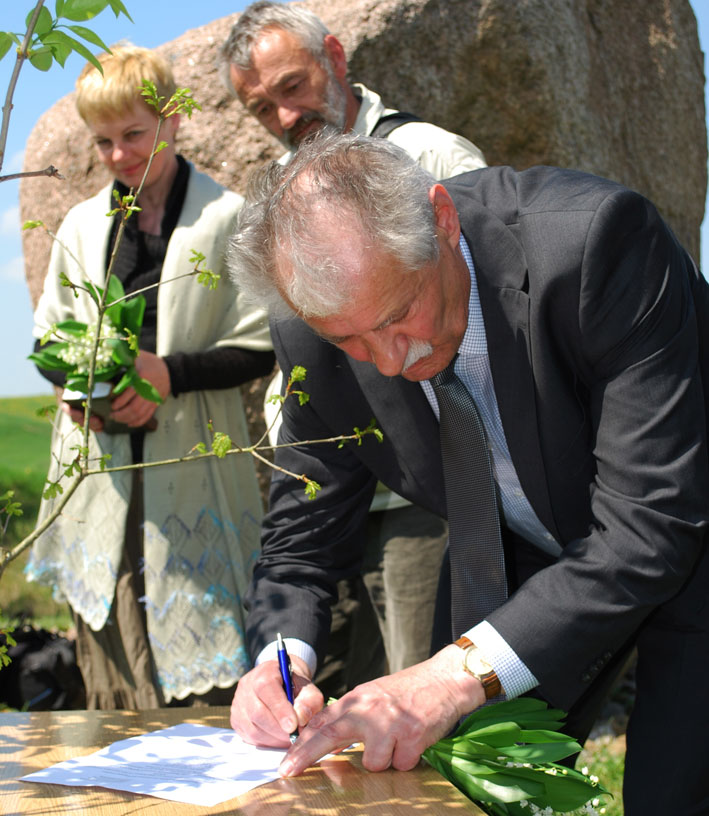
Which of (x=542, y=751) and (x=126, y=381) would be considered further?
(x=126, y=381)

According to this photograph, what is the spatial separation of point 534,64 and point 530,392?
3.17 m

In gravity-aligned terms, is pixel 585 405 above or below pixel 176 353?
below

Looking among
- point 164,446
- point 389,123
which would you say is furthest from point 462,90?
point 164,446

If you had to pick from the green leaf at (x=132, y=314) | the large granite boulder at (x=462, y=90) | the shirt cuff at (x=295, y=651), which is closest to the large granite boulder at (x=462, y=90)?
the large granite boulder at (x=462, y=90)

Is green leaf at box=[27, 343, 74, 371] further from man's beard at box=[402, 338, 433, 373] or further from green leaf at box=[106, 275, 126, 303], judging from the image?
man's beard at box=[402, 338, 433, 373]

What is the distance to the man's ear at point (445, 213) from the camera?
1.79 metres

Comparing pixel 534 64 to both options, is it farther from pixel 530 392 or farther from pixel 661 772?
pixel 661 772

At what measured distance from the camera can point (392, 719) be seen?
156cm

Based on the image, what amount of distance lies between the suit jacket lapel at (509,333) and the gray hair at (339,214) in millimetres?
147

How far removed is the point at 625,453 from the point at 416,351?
0.41 metres

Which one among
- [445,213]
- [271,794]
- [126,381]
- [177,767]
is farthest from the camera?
[126,381]

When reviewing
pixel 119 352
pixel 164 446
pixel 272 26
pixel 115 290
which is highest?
pixel 272 26

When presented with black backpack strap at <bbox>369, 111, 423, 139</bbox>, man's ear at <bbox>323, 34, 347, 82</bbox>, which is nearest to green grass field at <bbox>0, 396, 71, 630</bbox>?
man's ear at <bbox>323, 34, 347, 82</bbox>

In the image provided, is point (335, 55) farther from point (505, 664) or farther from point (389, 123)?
point (505, 664)
